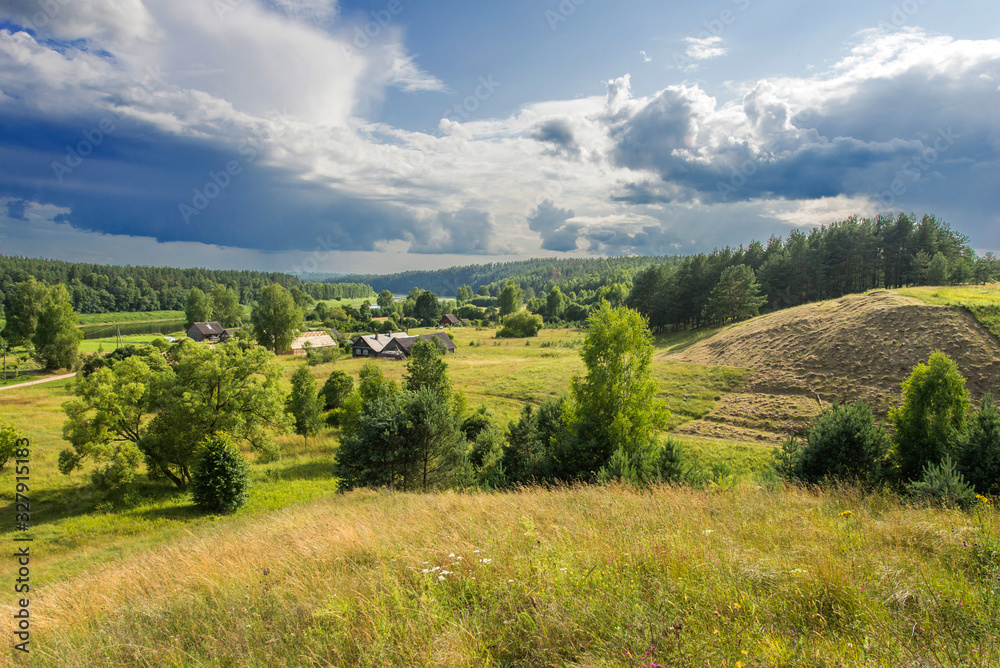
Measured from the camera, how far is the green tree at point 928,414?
15.7 meters

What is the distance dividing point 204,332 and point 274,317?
37.5 metres

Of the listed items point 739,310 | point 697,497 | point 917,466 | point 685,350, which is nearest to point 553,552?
point 697,497

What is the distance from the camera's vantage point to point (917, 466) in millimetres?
15516

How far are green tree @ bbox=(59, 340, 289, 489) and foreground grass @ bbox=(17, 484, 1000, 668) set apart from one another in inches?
611

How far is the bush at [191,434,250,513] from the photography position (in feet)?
60.9

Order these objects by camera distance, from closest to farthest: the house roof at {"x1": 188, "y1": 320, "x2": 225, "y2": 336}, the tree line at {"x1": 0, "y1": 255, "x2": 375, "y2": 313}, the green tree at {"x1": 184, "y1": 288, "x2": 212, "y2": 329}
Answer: the house roof at {"x1": 188, "y1": 320, "x2": 225, "y2": 336} < the green tree at {"x1": 184, "y1": 288, "x2": 212, "y2": 329} < the tree line at {"x1": 0, "y1": 255, "x2": 375, "y2": 313}

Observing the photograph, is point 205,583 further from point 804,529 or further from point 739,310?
point 739,310

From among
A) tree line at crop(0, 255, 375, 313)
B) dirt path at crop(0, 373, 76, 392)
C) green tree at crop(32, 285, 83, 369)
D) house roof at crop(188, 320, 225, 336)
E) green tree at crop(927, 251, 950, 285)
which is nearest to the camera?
dirt path at crop(0, 373, 76, 392)

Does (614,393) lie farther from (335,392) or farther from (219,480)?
(335,392)

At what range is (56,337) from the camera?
2260 inches

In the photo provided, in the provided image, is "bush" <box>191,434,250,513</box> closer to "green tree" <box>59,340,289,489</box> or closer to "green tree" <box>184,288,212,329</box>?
"green tree" <box>59,340,289,489</box>

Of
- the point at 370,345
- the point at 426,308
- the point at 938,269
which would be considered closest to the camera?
the point at 938,269

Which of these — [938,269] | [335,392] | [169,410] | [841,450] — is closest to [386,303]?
[335,392]

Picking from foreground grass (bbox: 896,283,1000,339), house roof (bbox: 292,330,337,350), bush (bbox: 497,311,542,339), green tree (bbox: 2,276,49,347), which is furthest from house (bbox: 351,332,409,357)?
foreground grass (bbox: 896,283,1000,339)
